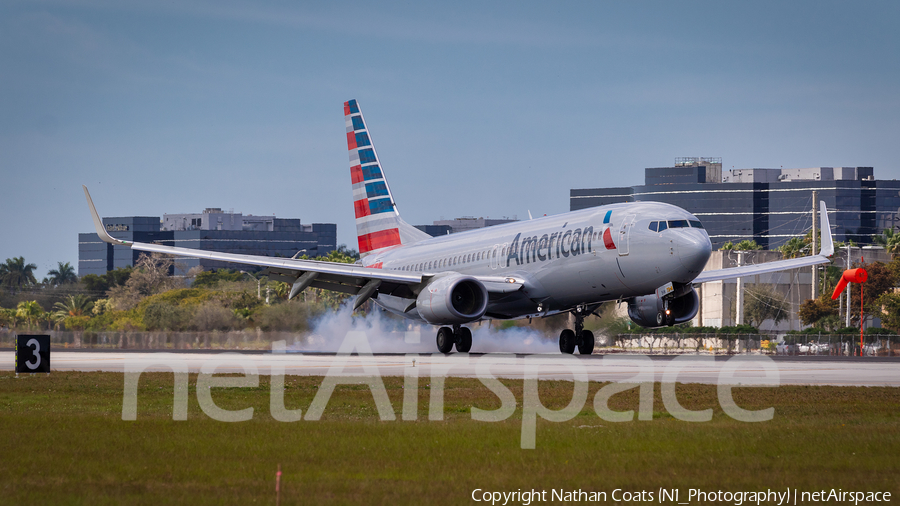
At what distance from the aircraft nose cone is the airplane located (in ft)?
0.09

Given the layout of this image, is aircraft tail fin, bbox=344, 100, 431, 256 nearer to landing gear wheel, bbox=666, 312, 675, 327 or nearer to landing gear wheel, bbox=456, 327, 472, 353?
landing gear wheel, bbox=456, 327, 472, 353

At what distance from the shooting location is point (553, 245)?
33.5 meters

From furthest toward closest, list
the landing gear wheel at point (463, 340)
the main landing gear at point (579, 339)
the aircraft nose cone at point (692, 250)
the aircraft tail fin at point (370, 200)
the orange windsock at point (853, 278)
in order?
the aircraft tail fin at point (370, 200) < the orange windsock at point (853, 278) < the landing gear wheel at point (463, 340) < the main landing gear at point (579, 339) < the aircraft nose cone at point (692, 250)

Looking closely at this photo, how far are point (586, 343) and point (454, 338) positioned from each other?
4.67 meters

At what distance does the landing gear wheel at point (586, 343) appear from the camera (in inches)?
1403

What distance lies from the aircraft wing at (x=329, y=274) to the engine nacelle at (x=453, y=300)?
0.61m

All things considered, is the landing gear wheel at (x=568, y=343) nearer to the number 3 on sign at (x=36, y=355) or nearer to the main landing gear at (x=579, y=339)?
the main landing gear at (x=579, y=339)

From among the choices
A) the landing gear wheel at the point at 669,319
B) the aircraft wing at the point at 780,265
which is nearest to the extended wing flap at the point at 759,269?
the aircraft wing at the point at 780,265

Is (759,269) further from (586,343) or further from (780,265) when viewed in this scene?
(586,343)

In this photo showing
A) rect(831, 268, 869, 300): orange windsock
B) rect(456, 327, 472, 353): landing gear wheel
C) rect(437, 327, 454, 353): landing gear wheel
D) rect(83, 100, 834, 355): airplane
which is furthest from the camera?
rect(831, 268, 869, 300): orange windsock

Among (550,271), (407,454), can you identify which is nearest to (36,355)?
(550,271)

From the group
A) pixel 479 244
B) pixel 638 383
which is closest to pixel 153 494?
pixel 638 383

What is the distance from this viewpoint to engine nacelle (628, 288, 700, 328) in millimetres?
31812

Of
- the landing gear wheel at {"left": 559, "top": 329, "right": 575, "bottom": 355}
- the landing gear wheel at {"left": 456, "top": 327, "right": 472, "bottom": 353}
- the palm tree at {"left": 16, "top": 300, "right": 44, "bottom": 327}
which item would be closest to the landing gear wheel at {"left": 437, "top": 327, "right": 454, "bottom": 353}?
the landing gear wheel at {"left": 456, "top": 327, "right": 472, "bottom": 353}
